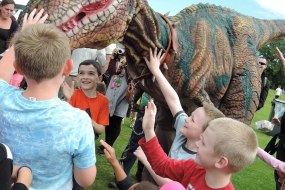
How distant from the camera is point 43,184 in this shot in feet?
5.06

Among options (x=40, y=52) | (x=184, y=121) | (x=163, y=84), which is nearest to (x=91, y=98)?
(x=163, y=84)

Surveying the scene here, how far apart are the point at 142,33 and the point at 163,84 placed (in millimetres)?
329

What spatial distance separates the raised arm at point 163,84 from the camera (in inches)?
95.7

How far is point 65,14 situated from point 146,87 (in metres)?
1.01

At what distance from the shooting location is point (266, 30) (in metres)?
3.80

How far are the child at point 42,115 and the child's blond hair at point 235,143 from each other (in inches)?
20.6

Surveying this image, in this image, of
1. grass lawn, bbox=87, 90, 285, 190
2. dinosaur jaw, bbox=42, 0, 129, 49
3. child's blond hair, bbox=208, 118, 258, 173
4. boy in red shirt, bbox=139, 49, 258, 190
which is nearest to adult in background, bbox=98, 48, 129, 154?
grass lawn, bbox=87, 90, 285, 190

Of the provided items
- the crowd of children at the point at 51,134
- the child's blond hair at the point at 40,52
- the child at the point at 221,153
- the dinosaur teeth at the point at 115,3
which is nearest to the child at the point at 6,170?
the crowd of children at the point at 51,134

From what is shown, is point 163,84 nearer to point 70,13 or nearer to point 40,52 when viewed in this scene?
point 70,13

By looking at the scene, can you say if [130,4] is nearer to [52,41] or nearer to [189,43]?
[189,43]

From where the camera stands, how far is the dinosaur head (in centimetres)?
197

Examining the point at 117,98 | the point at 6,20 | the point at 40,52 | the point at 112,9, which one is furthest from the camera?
the point at 6,20

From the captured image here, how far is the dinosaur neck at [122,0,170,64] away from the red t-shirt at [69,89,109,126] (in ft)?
2.68

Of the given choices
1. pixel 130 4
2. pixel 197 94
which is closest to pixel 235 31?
pixel 197 94
